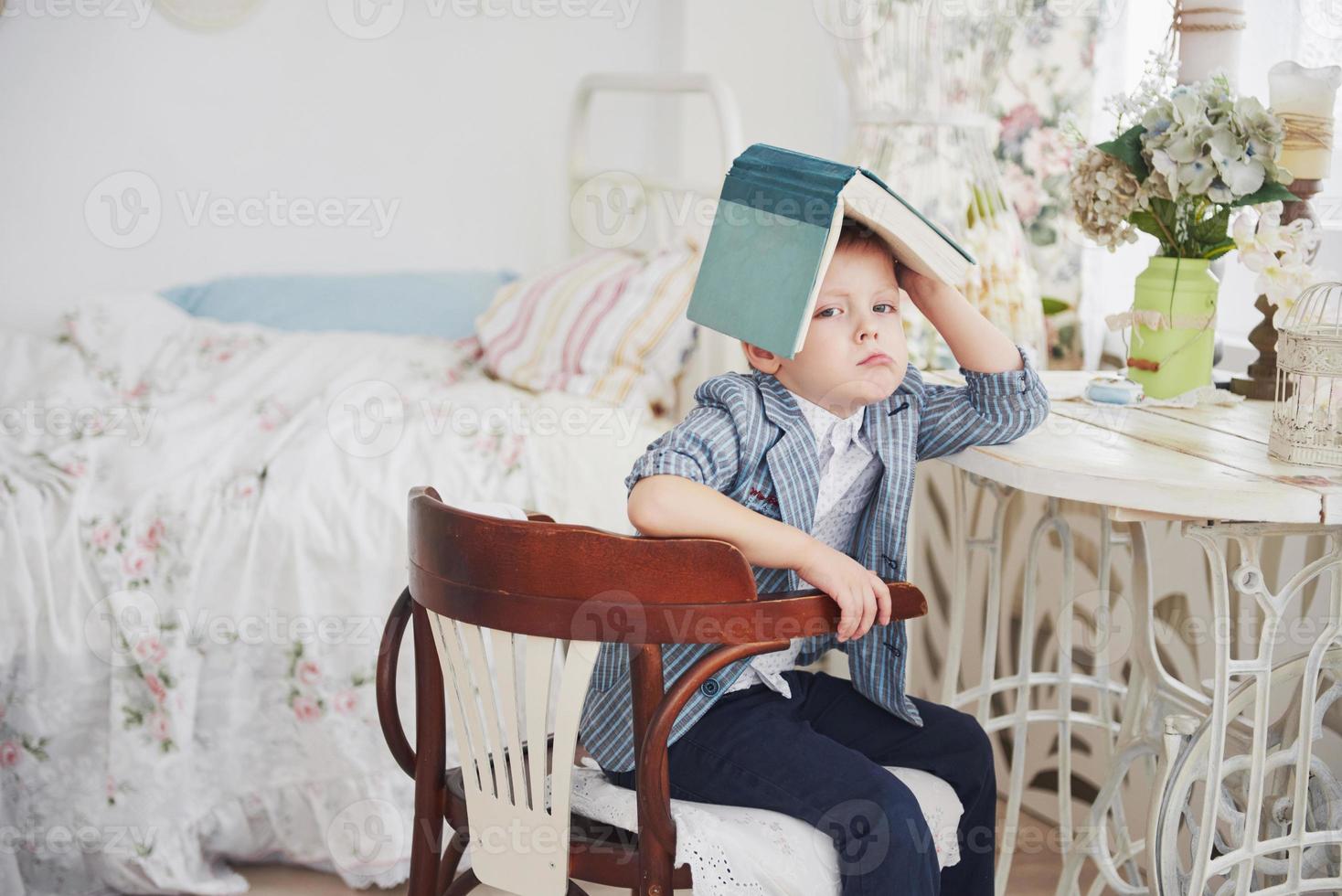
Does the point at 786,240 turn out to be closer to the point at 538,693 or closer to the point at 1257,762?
the point at 538,693

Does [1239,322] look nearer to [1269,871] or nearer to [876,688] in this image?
[1269,871]

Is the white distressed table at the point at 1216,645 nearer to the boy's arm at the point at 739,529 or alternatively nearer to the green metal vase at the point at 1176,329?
the green metal vase at the point at 1176,329

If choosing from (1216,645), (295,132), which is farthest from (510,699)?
(295,132)

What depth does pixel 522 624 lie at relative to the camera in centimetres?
98

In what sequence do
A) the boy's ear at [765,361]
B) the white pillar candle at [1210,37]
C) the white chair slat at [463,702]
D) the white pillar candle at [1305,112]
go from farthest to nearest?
the white pillar candle at [1210,37]
the white pillar candle at [1305,112]
the boy's ear at [765,361]
the white chair slat at [463,702]

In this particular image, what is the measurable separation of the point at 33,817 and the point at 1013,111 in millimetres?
2046

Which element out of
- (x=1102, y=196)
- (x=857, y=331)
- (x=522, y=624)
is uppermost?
(x=1102, y=196)

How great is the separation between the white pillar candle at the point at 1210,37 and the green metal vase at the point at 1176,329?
0.31 metres

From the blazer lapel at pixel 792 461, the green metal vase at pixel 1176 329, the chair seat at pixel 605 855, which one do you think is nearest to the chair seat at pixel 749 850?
the chair seat at pixel 605 855

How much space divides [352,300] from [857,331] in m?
2.03

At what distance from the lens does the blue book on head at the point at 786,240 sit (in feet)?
3.39

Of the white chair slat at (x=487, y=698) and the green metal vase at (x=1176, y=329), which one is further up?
the green metal vase at (x=1176, y=329)

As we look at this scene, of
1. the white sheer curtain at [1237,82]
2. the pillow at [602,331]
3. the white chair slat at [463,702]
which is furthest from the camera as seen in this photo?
the pillow at [602,331]

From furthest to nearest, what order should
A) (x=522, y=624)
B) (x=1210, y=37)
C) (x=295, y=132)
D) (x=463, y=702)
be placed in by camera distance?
(x=295, y=132)
(x=1210, y=37)
(x=463, y=702)
(x=522, y=624)
